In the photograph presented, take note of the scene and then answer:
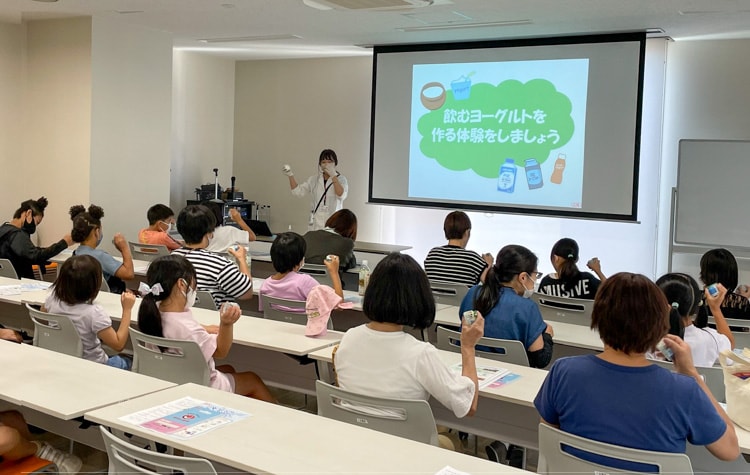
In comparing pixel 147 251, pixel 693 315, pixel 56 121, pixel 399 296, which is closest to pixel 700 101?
pixel 693 315

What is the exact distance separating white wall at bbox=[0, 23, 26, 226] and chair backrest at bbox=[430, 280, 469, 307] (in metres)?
5.27

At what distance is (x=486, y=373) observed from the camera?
2.94m

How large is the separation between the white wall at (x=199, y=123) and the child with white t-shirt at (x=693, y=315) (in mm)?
7501

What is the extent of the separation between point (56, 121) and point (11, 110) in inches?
23.1

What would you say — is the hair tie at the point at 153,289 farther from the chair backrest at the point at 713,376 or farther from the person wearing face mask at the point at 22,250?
the person wearing face mask at the point at 22,250

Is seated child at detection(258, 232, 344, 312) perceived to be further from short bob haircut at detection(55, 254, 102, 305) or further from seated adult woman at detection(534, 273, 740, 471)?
seated adult woman at detection(534, 273, 740, 471)

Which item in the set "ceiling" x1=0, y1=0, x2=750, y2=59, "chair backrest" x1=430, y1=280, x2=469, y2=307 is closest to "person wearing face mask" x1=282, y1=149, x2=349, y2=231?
"ceiling" x1=0, y1=0, x2=750, y2=59

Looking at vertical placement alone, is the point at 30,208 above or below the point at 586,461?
above

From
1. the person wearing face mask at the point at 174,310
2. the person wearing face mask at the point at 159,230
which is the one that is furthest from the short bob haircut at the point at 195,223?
the person wearing face mask at the point at 159,230

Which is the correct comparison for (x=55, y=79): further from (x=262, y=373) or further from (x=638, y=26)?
(x=638, y=26)

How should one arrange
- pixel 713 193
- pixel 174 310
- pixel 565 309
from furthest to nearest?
pixel 713 193 → pixel 565 309 → pixel 174 310

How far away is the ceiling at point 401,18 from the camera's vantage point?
6.05 m

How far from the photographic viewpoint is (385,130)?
8789 mm

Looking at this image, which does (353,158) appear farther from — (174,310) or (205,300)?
(174,310)
